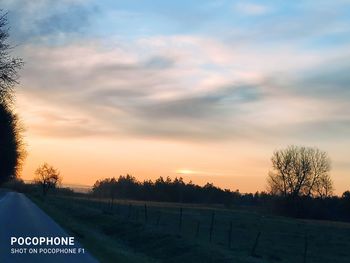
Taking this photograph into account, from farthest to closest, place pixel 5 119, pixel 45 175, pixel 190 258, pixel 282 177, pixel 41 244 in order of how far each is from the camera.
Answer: pixel 45 175
pixel 282 177
pixel 5 119
pixel 190 258
pixel 41 244

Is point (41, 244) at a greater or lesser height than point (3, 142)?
lesser

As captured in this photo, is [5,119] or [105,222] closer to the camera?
[105,222]

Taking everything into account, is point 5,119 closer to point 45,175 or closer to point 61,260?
point 61,260

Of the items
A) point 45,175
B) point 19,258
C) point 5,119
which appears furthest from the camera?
point 45,175

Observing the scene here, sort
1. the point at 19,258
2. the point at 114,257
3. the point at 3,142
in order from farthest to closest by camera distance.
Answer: the point at 3,142 < the point at 114,257 < the point at 19,258

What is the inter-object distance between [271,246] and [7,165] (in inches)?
2175

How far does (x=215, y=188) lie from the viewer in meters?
194

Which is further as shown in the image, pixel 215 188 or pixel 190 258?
pixel 215 188

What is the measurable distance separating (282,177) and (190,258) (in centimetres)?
10504

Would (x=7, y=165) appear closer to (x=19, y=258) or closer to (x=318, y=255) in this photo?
(x=318, y=255)

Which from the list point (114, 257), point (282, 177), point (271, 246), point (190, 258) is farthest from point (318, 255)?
point (282, 177)

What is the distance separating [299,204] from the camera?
111 metres

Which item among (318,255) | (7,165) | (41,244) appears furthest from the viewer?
(7,165)

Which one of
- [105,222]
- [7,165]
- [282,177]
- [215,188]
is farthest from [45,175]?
[105,222]
